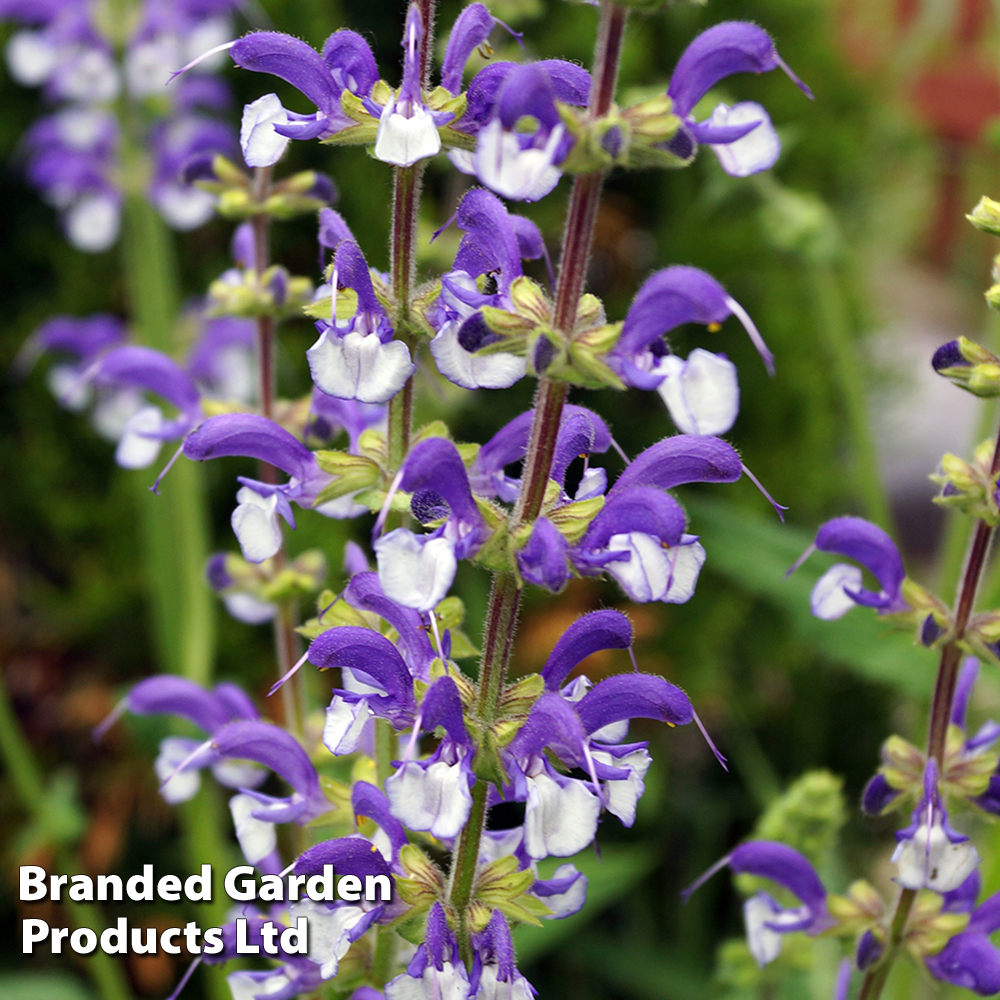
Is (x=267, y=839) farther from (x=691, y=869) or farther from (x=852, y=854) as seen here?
(x=852, y=854)

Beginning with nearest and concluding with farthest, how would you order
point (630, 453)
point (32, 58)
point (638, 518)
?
point (638, 518) → point (32, 58) → point (630, 453)

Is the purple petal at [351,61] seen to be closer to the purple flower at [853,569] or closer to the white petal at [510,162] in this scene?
the white petal at [510,162]

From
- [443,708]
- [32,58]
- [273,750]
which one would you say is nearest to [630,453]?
[32,58]

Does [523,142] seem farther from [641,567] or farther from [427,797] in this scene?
[427,797]

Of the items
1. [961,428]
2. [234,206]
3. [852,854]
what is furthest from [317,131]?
[961,428]

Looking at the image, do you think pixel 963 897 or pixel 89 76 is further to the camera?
pixel 89 76

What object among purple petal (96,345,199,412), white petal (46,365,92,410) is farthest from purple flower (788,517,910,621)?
white petal (46,365,92,410)
